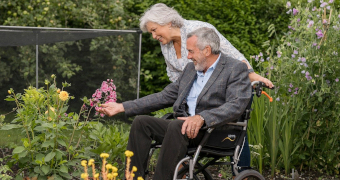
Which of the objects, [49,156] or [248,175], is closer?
[248,175]

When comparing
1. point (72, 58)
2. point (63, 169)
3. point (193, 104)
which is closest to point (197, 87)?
point (193, 104)

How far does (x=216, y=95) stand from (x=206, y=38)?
13.5 inches

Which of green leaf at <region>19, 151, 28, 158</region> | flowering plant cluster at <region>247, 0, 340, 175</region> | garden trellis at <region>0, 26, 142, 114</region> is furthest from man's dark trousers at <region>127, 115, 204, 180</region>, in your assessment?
garden trellis at <region>0, 26, 142, 114</region>

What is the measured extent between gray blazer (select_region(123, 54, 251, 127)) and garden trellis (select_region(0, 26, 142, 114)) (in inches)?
59.1

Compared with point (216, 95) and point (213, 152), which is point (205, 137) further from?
point (216, 95)

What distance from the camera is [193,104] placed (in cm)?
351

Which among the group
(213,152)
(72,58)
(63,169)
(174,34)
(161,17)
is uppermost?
(161,17)

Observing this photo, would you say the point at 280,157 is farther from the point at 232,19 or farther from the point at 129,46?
the point at 232,19

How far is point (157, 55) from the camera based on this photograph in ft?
22.7

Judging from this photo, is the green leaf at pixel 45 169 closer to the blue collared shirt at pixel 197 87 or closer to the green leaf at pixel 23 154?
the green leaf at pixel 23 154

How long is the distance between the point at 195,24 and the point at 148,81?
119 inches

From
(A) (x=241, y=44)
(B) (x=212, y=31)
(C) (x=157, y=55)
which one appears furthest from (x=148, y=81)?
(B) (x=212, y=31)

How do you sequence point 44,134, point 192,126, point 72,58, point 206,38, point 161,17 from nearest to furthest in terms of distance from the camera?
point 192,126 < point 206,38 < point 44,134 < point 161,17 < point 72,58

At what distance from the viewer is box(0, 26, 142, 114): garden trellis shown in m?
4.61
